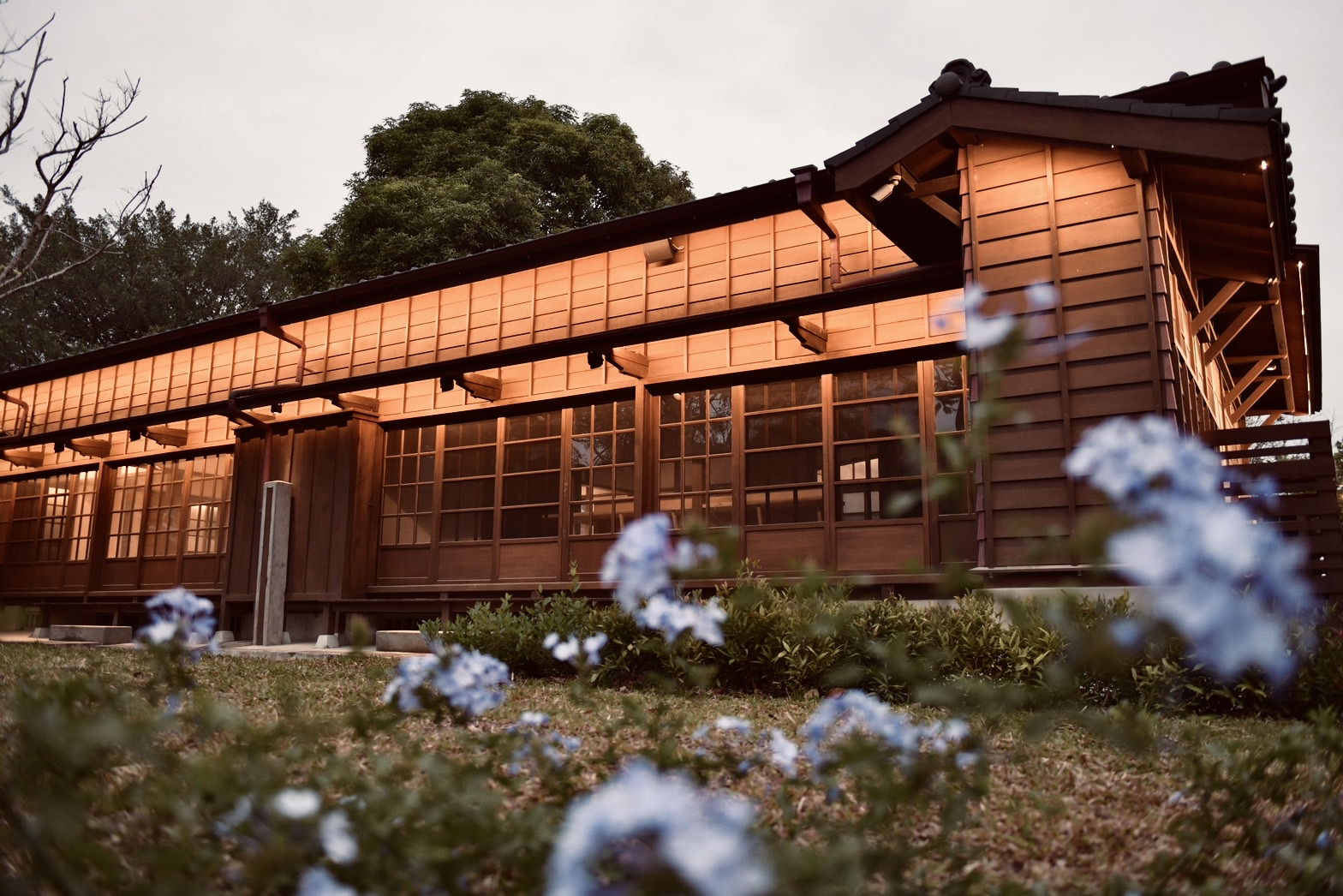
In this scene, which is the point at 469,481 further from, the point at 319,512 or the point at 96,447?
the point at 96,447

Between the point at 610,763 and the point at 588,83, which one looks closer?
the point at 610,763

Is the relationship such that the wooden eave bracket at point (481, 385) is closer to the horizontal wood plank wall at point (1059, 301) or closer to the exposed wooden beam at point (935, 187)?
the exposed wooden beam at point (935, 187)

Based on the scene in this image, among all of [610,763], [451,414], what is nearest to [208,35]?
[451,414]

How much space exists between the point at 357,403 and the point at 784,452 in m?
5.86

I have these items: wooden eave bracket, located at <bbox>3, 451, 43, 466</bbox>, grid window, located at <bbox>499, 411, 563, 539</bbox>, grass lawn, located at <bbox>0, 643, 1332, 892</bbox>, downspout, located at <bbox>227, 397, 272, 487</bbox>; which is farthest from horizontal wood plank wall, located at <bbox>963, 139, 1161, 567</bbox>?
wooden eave bracket, located at <bbox>3, 451, 43, 466</bbox>

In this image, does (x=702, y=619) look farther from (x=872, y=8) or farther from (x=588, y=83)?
(x=588, y=83)

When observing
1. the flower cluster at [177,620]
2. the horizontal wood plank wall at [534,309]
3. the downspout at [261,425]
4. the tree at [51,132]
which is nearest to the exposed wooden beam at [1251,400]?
the horizontal wood plank wall at [534,309]

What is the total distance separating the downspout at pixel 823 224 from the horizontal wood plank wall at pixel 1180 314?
1.95 metres

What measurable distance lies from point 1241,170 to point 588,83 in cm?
7932

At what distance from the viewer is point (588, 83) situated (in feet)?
260

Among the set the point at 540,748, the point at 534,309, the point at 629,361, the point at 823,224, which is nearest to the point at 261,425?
the point at 534,309

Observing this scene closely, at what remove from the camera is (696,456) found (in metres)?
9.59

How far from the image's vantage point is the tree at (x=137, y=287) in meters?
27.9

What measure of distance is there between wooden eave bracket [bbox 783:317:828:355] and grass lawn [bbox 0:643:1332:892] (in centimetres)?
378
